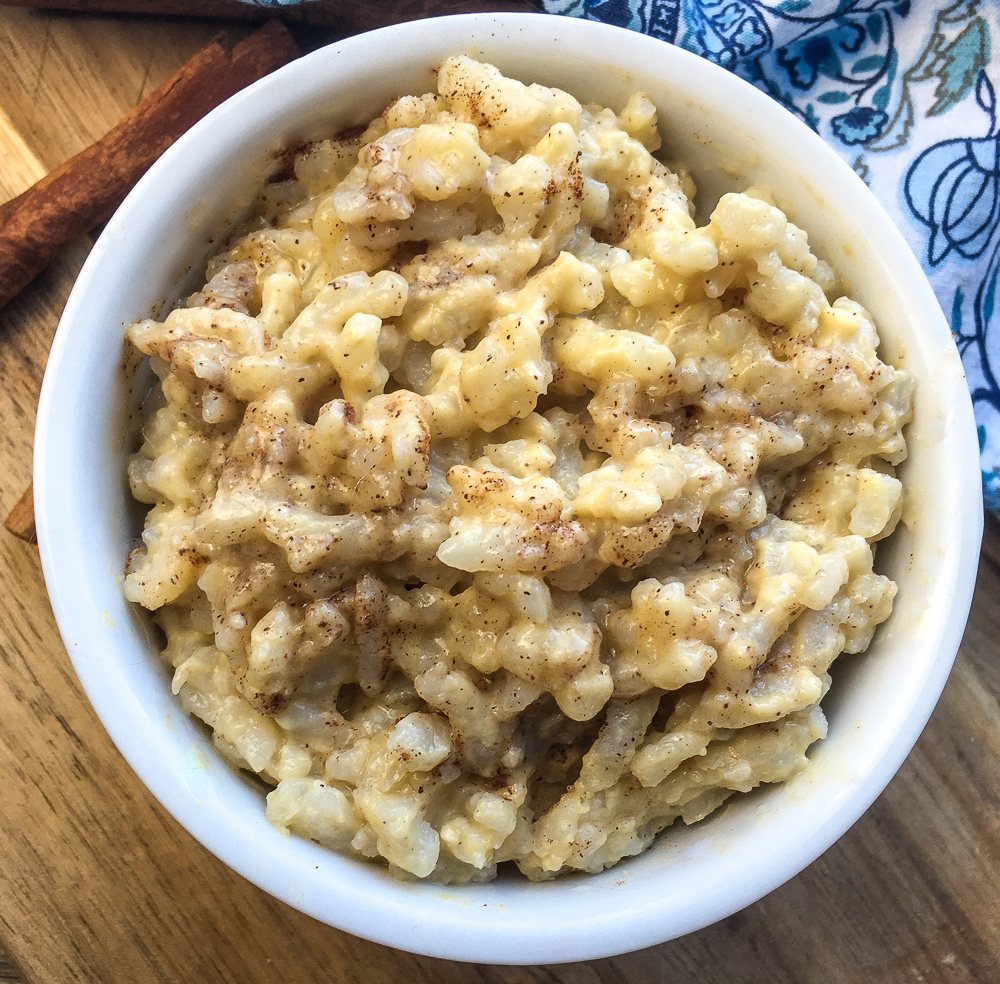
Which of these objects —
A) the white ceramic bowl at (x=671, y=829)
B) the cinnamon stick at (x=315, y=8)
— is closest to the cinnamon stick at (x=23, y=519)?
the white ceramic bowl at (x=671, y=829)

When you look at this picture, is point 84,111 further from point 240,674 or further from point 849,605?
point 849,605

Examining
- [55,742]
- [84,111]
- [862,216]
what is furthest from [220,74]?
[55,742]

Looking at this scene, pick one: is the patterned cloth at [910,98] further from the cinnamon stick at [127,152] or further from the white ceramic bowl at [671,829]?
the cinnamon stick at [127,152]

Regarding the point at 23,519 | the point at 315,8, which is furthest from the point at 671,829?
the point at 315,8

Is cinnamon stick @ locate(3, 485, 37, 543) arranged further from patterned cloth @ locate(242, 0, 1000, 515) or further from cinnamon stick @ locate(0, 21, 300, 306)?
patterned cloth @ locate(242, 0, 1000, 515)

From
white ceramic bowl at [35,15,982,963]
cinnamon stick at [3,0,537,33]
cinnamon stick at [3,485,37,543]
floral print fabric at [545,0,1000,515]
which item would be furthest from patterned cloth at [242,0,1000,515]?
cinnamon stick at [3,485,37,543]
